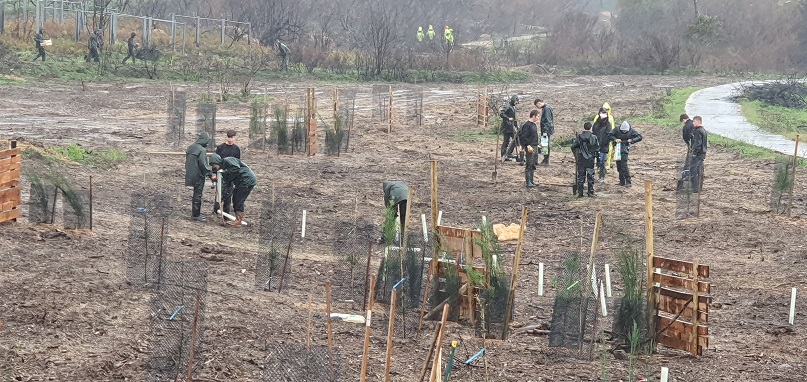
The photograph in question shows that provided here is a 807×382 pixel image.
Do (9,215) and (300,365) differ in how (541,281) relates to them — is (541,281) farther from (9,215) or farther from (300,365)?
(9,215)

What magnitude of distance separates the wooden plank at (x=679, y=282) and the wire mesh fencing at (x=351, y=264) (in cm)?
243

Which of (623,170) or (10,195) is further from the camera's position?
(623,170)

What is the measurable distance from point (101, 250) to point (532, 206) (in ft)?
25.3

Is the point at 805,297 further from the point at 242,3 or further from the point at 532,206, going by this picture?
the point at 242,3

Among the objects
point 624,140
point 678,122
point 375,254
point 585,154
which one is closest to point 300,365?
point 375,254

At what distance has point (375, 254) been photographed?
13.7 m

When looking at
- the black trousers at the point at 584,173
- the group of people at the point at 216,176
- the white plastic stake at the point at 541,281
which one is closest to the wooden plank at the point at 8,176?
the group of people at the point at 216,176

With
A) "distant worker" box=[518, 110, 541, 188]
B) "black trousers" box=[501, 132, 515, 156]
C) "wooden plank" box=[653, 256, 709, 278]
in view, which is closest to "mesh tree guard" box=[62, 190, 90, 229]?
"wooden plank" box=[653, 256, 709, 278]

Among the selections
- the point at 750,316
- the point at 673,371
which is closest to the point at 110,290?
the point at 673,371

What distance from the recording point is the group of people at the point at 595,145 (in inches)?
725

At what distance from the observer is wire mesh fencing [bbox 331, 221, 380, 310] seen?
1116 centimetres

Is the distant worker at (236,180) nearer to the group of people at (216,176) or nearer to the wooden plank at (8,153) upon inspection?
the group of people at (216,176)

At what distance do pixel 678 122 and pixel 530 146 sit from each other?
37.4 ft

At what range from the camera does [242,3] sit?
5912cm
